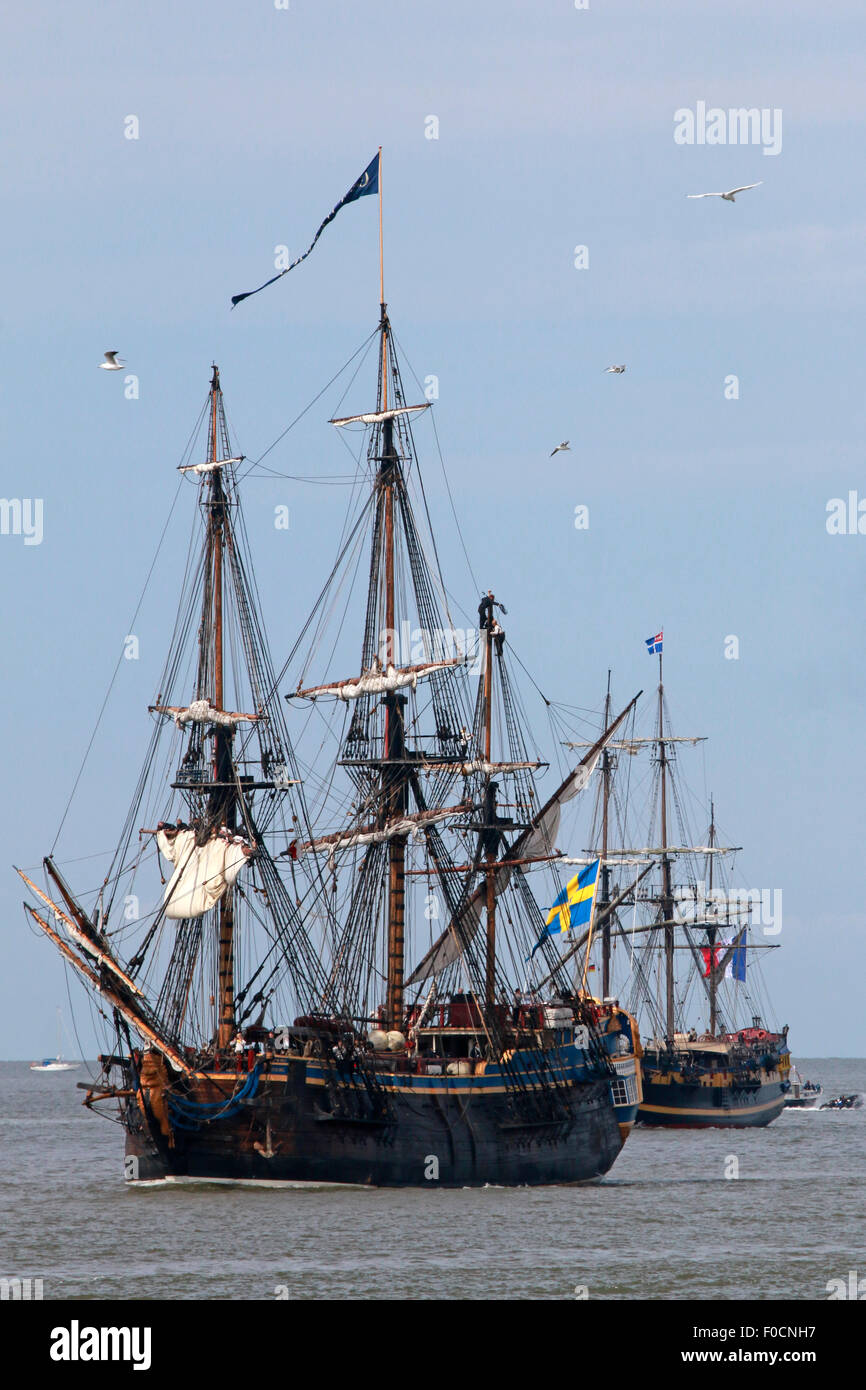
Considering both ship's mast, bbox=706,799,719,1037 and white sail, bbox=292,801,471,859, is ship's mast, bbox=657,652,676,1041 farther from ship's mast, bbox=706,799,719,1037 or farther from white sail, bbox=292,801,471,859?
white sail, bbox=292,801,471,859

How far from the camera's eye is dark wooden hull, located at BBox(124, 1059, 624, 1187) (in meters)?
76.0

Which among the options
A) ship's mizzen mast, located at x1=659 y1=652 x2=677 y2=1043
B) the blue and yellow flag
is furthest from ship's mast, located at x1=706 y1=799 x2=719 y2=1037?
the blue and yellow flag

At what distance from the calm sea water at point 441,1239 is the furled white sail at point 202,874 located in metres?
10.9

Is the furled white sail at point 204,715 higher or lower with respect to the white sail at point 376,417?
lower

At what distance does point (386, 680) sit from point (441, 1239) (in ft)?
104

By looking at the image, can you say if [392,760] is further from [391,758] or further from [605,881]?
[605,881]

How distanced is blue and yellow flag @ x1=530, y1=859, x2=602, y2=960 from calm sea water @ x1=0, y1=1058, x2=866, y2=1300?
11.2m

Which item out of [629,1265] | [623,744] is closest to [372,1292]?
[629,1265]

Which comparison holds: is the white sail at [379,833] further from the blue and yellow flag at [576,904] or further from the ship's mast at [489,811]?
the blue and yellow flag at [576,904]

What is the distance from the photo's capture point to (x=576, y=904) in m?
96.9

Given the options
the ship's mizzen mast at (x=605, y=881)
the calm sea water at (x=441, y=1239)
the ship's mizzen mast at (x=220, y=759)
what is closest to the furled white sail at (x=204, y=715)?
the ship's mizzen mast at (x=220, y=759)

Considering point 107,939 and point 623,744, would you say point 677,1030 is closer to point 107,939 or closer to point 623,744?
point 623,744

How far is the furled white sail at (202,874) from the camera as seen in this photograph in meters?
83.9

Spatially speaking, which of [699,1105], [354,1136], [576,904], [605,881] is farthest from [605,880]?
[354,1136]
